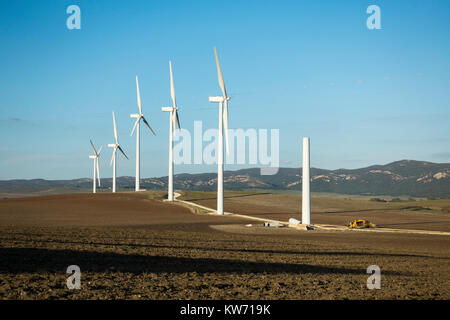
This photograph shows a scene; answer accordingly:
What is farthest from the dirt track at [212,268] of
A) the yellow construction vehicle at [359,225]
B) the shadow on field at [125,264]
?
the yellow construction vehicle at [359,225]

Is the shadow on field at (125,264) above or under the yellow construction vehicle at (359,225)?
above

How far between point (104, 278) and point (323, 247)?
16.2 m

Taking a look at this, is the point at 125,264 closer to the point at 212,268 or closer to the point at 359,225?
the point at 212,268

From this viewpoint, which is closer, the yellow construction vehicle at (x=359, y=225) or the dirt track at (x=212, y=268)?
the dirt track at (x=212, y=268)

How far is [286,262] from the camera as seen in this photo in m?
20.6

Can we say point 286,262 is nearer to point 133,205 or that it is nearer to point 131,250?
point 131,250

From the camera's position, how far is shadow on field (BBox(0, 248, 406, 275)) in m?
16.5

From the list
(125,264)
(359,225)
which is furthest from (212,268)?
(359,225)

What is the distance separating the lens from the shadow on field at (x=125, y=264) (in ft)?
54.1

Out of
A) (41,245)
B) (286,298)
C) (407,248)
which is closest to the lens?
(286,298)

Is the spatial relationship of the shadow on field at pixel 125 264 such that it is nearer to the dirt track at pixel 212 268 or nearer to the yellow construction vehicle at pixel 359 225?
the dirt track at pixel 212 268
